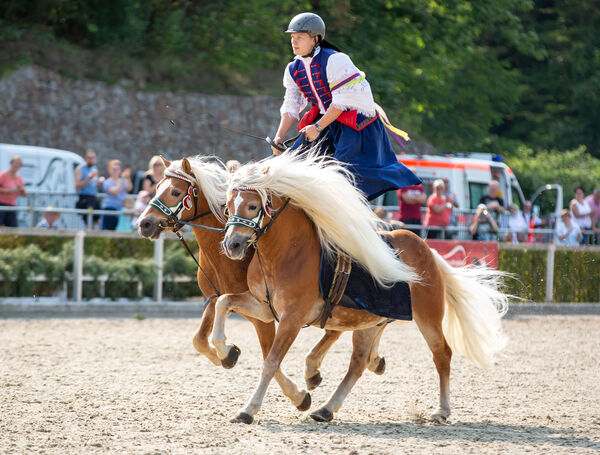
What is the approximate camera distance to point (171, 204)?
754 centimetres

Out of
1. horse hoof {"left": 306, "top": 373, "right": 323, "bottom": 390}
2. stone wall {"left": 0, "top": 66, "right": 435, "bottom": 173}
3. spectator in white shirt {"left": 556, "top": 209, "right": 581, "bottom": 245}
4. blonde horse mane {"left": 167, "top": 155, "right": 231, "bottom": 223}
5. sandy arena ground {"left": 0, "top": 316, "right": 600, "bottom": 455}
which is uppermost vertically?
stone wall {"left": 0, "top": 66, "right": 435, "bottom": 173}

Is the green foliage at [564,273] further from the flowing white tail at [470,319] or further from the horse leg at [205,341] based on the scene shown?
the horse leg at [205,341]

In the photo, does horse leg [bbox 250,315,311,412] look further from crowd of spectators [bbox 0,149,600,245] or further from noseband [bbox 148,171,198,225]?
crowd of spectators [bbox 0,149,600,245]

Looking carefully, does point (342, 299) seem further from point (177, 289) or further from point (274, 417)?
point (177, 289)

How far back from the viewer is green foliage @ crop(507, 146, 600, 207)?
3300cm

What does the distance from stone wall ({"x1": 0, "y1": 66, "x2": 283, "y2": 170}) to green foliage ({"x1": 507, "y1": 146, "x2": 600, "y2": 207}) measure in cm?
960

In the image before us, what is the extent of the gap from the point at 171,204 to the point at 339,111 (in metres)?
1.52

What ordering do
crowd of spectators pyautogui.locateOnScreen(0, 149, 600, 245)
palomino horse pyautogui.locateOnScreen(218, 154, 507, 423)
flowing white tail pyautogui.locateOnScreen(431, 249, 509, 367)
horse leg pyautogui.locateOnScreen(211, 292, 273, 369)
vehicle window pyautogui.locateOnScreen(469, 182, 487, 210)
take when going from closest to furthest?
palomino horse pyautogui.locateOnScreen(218, 154, 507, 423) < horse leg pyautogui.locateOnScreen(211, 292, 273, 369) < flowing white tail pyautogui.locateOnScreen(431, 249, 509, 367) < crowd of spectators pyautogui.locateOnScreen(0, 149, 600, 245) < vehicle window pyautogui.locateOnScreen(469, 182, 487, 210)

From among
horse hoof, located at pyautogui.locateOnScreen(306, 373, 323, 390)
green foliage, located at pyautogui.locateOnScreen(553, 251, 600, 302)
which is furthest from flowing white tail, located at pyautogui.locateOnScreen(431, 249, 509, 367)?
green foliage, located at pyautogui.locateOnScreen(553, 251, 600, 302)

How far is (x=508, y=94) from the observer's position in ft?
134

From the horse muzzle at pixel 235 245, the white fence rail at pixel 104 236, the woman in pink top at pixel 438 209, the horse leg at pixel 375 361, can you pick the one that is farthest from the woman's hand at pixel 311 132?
the woman in pink top at pixel 438 209

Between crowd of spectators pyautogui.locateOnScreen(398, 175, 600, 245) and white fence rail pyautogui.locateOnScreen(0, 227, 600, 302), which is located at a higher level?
crowd of spectators pyautogui.locateOnScreen(398, 175, 600, 245)

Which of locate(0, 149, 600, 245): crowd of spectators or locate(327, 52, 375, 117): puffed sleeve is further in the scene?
locate(0, 149, 600, 245): crowd of spectators

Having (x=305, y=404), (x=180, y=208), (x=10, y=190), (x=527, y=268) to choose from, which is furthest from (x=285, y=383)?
(x=527, y=268)
